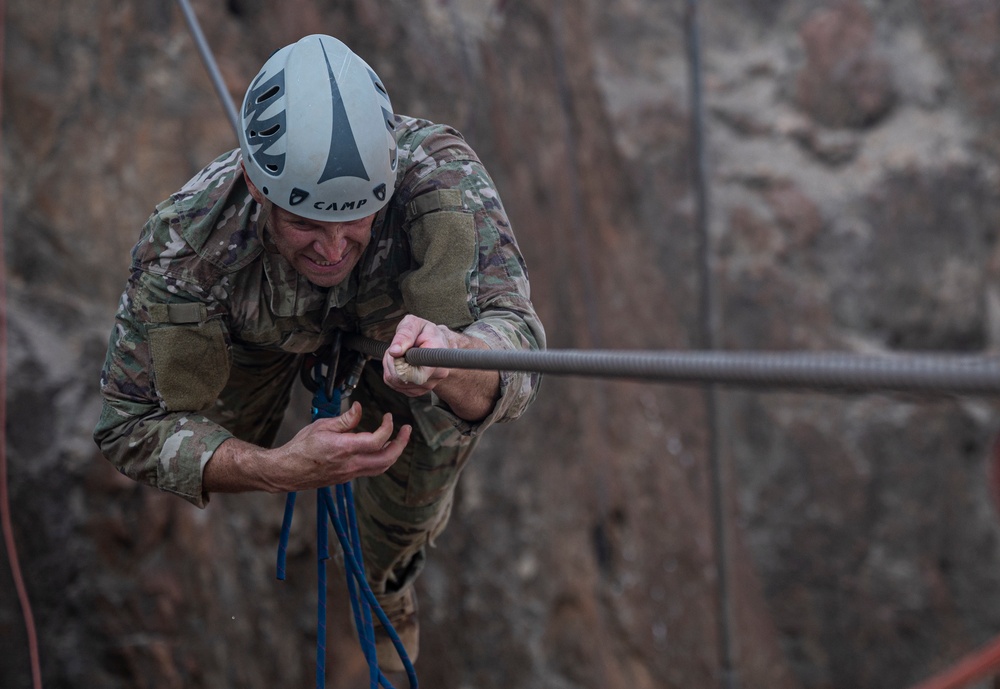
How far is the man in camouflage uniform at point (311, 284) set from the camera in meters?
1.86

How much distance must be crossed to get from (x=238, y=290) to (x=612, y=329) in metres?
4.92

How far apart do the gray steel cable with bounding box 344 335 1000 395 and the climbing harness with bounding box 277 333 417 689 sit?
799 millimetres

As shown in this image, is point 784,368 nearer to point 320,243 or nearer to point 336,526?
point 320,243

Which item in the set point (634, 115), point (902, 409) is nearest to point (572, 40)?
point (634, 115)

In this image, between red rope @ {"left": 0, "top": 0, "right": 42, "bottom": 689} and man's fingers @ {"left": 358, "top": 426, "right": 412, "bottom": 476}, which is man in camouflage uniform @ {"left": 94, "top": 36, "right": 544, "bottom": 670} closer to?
man's fingers @ {"left": 358, "top": 426, "right": 412, "bottom": 476}

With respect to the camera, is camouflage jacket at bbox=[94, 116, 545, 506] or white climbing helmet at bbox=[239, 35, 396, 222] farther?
camouflage jacket at bbox=[94, 116, 545, 506]

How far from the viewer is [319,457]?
1.84 meters

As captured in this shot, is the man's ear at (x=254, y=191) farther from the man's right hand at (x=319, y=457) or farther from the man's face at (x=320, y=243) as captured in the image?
the man's right hand at (x=319, y=457)

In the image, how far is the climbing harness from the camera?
227cm

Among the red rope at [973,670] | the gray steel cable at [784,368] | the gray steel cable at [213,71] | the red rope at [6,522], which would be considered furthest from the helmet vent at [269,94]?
the red rope at [6,522]

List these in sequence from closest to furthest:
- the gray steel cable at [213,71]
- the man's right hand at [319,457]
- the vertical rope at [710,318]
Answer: the man's right hand at [319,457] → the gray steel cable at [213,71] → the vertical rope at [710,318]

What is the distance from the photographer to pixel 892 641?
8547 mm

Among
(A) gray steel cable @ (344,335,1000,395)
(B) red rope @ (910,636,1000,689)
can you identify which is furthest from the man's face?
(B) red rope @ (910,636,1000,689)

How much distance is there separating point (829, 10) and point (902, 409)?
12.3 feet
